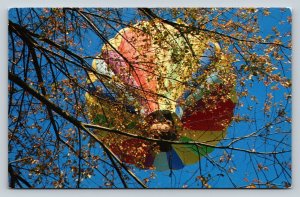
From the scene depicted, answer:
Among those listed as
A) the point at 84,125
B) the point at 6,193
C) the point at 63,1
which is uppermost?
the point at 63,1

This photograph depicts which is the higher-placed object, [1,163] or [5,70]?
[5,70]

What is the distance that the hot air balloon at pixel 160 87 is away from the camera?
564 cm

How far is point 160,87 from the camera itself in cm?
566

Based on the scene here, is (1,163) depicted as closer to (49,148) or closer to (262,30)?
(49,148)

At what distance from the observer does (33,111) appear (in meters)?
5.68

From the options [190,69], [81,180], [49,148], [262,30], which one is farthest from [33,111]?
[262,30]

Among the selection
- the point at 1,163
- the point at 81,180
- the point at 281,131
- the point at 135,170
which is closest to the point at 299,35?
the point at 281,131

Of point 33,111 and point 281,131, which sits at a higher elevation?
point 33,111

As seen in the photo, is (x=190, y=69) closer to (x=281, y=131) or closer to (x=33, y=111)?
(x=281, y=131)

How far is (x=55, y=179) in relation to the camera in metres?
5.69

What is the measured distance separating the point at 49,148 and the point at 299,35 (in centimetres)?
214

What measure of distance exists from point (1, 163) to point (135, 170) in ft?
3.47

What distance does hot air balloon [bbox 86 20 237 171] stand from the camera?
5.64m

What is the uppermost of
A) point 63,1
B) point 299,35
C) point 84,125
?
point 63,1
